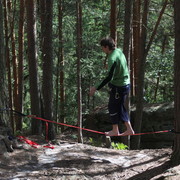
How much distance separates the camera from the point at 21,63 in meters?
16.3

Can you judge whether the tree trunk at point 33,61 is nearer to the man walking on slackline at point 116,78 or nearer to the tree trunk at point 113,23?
the man walking on slackline at point 116,78

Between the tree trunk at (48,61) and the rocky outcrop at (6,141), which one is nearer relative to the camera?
the rocky outcrop at (6,141)

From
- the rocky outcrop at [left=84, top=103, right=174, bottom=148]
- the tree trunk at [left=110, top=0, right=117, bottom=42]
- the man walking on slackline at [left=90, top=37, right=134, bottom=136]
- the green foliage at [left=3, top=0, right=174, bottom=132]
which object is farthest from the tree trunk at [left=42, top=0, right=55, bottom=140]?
the green foliage at [left=3, top=0, right=174, bottom=132]

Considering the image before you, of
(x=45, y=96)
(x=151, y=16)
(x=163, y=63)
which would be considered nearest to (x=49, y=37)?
(x=45, y=96)

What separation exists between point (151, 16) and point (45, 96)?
12.8m

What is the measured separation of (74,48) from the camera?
20.2m

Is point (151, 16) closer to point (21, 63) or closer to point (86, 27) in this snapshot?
point (86, 27)

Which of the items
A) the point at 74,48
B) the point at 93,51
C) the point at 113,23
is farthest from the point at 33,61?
the point at 74,48

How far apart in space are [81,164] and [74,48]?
1506cm

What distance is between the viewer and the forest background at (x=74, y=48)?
1024 cm

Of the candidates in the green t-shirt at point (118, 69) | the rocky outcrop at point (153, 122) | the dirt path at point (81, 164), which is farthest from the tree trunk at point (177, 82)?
the rocky outcrop at point (153, 122)

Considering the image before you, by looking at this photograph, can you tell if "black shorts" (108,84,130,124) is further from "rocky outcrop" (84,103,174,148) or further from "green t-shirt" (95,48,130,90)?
"rocky outcrop" (84,103,174,148)

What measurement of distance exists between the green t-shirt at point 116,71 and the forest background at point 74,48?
94.1 inches

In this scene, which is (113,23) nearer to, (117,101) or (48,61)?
(48,61)
